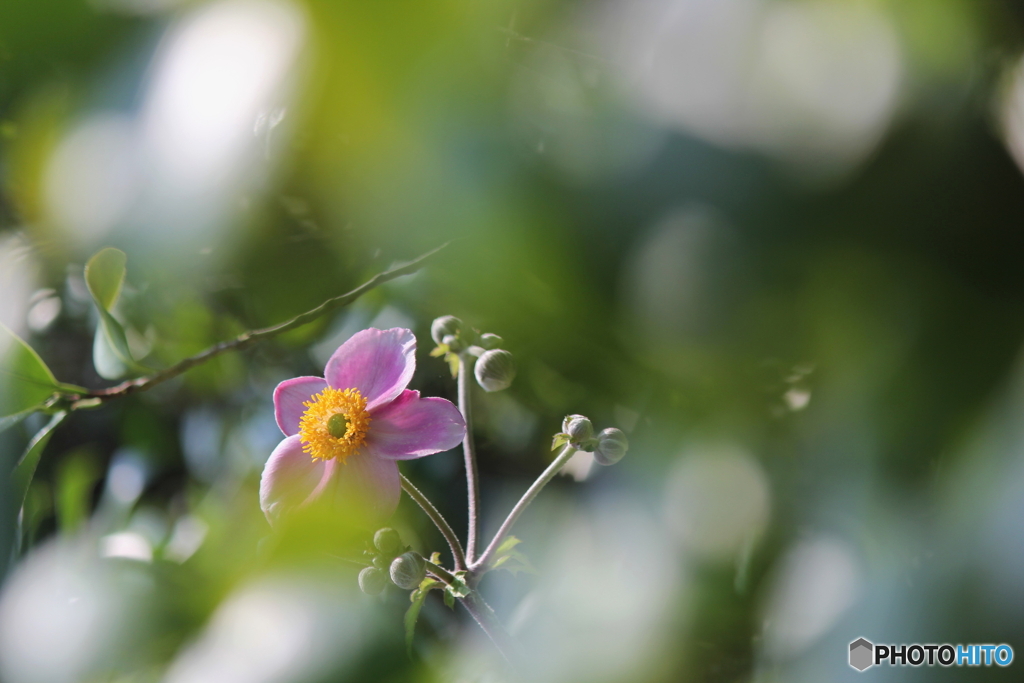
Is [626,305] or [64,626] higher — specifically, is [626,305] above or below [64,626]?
above

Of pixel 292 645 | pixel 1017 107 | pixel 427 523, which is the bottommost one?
pixel 427 523

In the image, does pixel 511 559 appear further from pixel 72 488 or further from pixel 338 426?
pixel 72 488

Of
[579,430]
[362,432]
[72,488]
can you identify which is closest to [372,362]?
[362,432]

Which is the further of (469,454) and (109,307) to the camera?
(109,307)

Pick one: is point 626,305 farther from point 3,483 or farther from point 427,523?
point 3,483

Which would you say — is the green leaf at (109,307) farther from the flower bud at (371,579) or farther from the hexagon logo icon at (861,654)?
the hexagon logo icon at (861,654)

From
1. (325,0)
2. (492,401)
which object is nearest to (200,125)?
(325,0)

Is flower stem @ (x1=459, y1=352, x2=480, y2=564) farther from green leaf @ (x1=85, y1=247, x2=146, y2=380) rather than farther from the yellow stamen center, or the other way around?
green leaf @ (x1=85, y1=247, x2=146, y2=380)

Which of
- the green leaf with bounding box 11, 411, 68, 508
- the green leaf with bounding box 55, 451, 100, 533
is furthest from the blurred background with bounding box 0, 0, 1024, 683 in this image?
the green leaf with bounding box 55, 451, 100, 533
